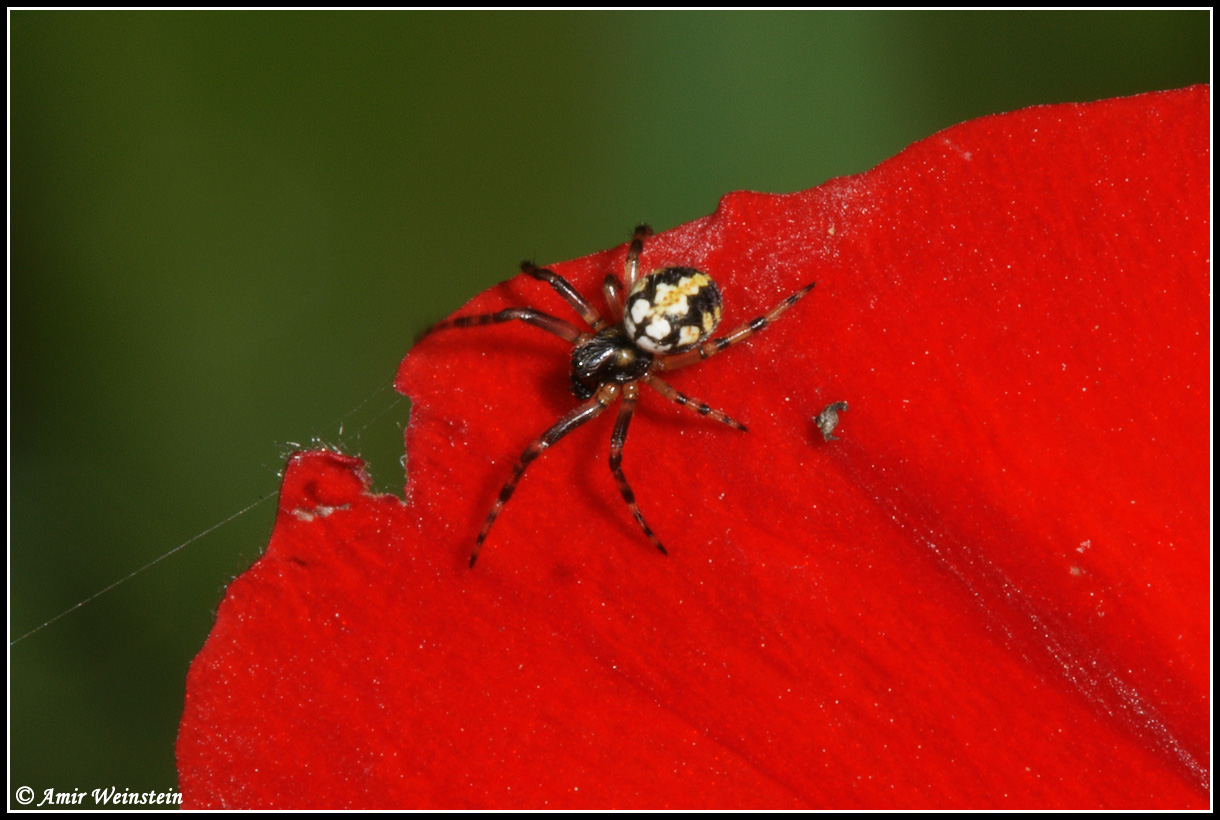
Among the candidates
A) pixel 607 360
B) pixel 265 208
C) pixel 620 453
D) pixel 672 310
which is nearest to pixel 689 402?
pixel 620 453

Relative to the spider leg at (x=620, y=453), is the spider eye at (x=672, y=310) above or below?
above

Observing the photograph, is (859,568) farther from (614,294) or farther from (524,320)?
(614,294)

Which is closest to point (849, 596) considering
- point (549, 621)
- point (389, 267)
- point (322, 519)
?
point (549, 621)

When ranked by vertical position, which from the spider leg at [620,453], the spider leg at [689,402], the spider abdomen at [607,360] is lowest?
the spider abdomen at [607,360]

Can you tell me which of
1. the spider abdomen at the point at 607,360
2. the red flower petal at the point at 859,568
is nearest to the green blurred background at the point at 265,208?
the spider abdomen at the point at 607,360

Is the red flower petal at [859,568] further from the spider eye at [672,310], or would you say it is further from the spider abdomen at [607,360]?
the spider abdomen at [607,360]

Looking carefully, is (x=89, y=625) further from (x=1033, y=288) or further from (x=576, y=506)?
(x=1033, y=288)
